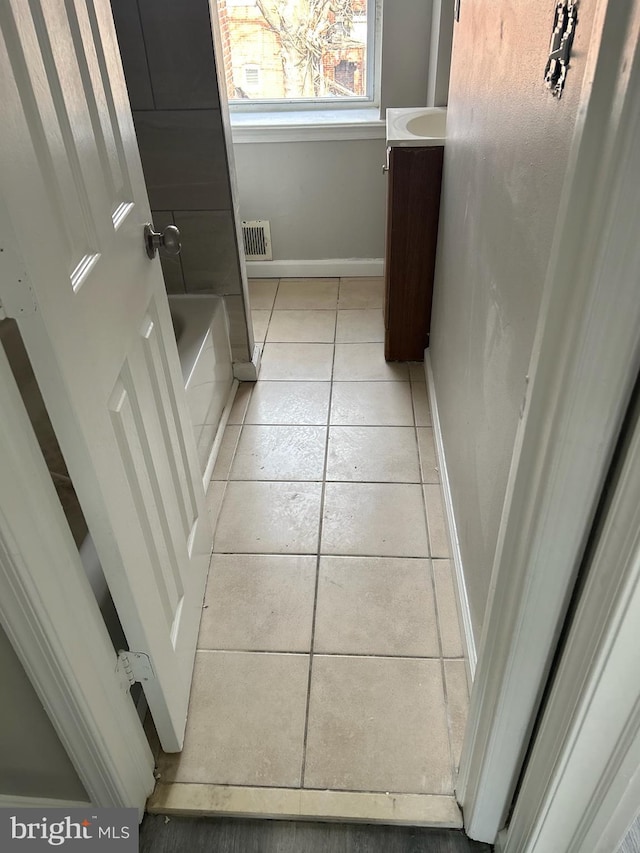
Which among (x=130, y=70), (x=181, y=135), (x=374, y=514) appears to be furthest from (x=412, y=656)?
(x=130, y=70)

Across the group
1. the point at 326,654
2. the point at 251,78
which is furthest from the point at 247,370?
the point at 251,78

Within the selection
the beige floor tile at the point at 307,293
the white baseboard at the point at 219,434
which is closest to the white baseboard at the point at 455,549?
the white baseboard at the point at 219,434

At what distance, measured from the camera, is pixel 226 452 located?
87.4 inches

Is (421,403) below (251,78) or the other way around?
below

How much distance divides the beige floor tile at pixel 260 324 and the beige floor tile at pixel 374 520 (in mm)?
1039

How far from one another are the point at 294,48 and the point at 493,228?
220 cm

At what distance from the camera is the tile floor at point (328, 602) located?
1.37 meters

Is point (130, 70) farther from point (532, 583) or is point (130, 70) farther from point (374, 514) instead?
point (532, 583)

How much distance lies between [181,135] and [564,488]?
1.86 metres

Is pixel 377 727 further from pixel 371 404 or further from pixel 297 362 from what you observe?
pixel 297 362

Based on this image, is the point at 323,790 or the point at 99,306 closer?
the point at 99,306

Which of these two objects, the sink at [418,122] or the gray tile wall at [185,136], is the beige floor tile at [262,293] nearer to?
the gray tile wall at [185,136]

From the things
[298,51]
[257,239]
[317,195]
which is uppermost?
[298,51]

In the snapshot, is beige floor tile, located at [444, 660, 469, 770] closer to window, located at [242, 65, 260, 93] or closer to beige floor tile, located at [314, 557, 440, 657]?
beige floor tile, located at [314, 557, 440, 657]
